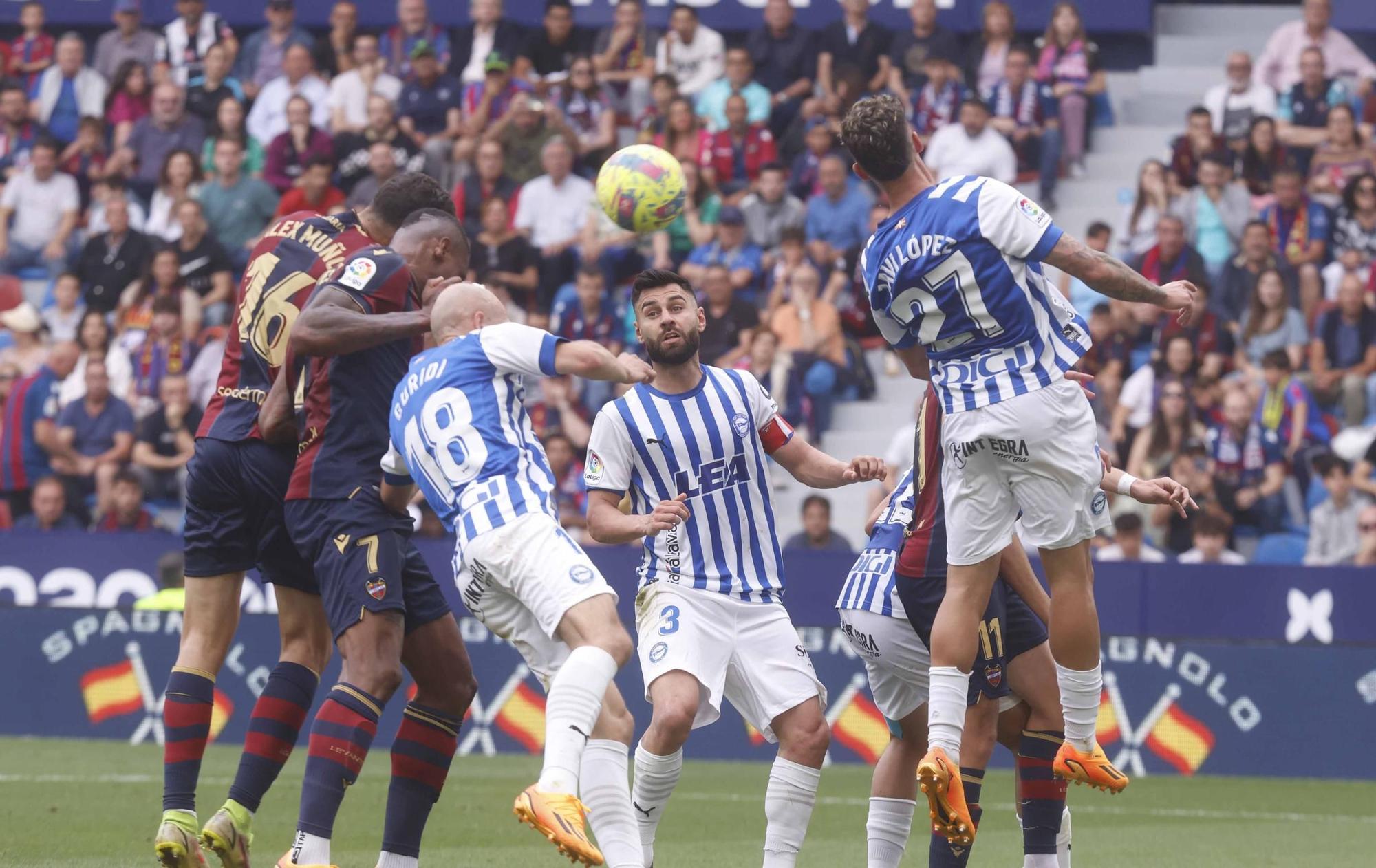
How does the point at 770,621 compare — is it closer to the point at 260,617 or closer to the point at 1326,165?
the point at 260,617

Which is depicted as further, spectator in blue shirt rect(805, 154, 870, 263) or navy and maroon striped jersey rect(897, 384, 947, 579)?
spectator in blue shirt rect(805, 154, 870, 263)

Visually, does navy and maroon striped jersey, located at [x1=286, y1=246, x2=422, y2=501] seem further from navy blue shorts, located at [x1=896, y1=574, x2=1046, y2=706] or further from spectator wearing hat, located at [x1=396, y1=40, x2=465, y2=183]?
spectator wearing hat, located at [x1=396, y1=40, x2=465, y2=183]

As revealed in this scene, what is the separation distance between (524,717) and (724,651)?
6564mm

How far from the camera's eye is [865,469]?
7273 mm

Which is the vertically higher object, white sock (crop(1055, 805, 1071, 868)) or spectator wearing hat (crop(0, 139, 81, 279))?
spectator wearing hat (crop(0, 139, 81, 279))

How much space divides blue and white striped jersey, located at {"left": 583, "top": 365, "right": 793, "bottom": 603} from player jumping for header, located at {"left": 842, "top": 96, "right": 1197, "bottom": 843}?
2.46ft

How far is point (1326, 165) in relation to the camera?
17.4m

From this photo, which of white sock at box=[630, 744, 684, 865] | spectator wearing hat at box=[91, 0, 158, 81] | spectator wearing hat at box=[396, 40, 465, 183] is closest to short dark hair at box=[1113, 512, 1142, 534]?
white sock at box=[630, 744, 684, 865]

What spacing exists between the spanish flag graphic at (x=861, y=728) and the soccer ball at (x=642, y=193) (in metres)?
5.02

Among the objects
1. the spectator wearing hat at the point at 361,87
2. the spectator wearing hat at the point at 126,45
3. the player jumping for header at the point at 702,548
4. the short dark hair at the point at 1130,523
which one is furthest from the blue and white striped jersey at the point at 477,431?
the spectator wearing hat at the point at 126,45

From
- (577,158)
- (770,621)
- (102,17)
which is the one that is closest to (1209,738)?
(770,621)

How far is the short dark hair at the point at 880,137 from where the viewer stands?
6953 mm

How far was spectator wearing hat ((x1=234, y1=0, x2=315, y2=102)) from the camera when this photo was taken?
2050 cm

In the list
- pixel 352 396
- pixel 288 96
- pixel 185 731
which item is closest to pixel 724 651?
pixel 352 396
